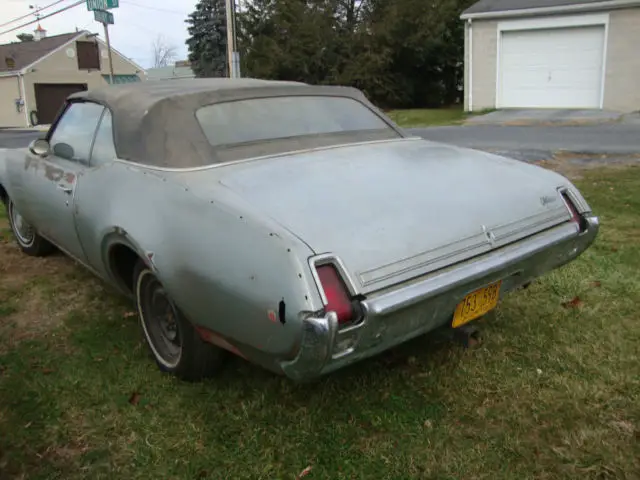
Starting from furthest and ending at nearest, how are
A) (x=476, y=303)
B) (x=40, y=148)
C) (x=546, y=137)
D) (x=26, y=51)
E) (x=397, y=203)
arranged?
1. (x=26, y=51)
2. (x=546, y=137)
3. (x=40, y=148)
4. (x=476, y=303)
5. (x=397, y=203)

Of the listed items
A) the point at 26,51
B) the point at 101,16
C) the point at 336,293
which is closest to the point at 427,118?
the point at 101,16

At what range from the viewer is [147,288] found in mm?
3105

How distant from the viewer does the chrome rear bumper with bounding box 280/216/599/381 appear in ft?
6.96

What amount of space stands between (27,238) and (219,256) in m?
3.55

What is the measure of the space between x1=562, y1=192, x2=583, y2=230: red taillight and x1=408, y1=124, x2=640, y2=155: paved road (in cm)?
732

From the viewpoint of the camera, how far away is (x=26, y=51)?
126 feet

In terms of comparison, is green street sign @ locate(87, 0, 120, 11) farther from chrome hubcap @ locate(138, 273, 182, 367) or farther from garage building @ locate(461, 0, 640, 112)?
chrome hubcap @ locate(138, 273, 182, 367)

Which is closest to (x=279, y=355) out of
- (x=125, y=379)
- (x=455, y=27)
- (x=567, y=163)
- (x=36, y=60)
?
(x=125, y=379)

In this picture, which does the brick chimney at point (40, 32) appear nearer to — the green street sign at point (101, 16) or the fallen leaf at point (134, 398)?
the green street sign at point (101, 16)

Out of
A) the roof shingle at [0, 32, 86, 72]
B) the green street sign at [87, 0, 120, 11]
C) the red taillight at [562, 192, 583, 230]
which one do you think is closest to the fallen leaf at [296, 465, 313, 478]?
the red taillight at [562, 192, 583, 230]

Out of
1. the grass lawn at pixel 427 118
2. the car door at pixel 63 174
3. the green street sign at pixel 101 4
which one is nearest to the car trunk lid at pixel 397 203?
the car door at pixel 63 174

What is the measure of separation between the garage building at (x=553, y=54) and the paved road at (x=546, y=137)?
396 cm

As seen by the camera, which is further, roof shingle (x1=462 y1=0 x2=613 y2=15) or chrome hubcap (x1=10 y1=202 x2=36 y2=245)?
roof shingle (x1=462 y1=0 x2=613 y2=15)

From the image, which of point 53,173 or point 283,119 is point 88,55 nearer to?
point 53,173
